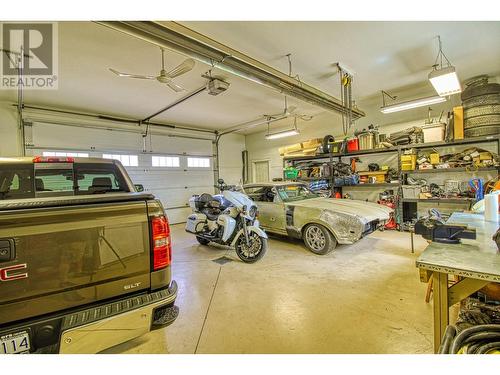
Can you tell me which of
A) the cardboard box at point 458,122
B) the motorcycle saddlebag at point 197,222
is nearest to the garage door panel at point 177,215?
the motorcycle saddlebag at point 197,222

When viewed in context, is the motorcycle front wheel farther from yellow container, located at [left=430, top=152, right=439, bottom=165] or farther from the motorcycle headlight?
yellow container, located at [left=430, top=152, right=439, bottom=165]

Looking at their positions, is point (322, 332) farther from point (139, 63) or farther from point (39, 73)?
point (39, 73)

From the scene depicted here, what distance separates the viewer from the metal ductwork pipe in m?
2.33

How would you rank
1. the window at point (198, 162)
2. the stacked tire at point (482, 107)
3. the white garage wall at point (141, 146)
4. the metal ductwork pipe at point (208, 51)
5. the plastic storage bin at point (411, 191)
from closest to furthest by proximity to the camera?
the metal ductwork pipe at point (208, 51) < the stacked tire at point (482, 107) < the plastic storage bin at point (411, 191) < the white garage wall at point (141, 146) < the window at point (198, 162)

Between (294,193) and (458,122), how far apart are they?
3587mm

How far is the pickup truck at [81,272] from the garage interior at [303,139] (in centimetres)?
71

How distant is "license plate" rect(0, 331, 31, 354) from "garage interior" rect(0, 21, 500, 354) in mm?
870

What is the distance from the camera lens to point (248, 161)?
32.1ft

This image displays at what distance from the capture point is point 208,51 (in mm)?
2885

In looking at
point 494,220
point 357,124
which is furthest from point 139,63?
point 357,124

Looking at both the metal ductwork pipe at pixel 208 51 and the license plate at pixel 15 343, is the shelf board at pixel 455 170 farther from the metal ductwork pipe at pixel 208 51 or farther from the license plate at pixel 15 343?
the license plate at pixel 15 343

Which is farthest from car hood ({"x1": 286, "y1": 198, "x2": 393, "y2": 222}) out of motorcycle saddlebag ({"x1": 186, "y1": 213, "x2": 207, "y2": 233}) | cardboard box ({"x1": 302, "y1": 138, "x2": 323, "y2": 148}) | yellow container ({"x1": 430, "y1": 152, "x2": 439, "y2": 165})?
cardboard box ({"x1": 302, "y1": 138, "x2": 323, "y2": 148})

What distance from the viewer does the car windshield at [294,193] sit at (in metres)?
4.69
